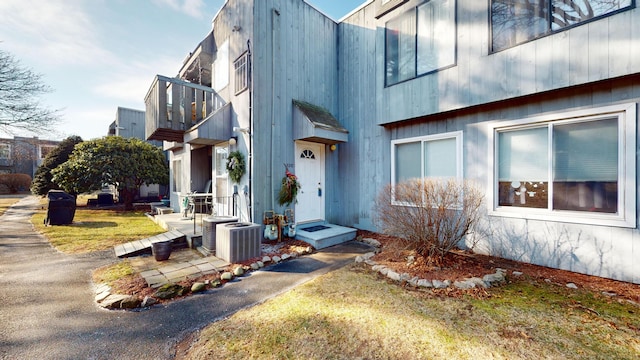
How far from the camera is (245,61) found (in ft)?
21.9

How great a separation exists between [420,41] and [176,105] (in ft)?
24.6

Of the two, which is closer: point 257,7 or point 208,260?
point 208,260

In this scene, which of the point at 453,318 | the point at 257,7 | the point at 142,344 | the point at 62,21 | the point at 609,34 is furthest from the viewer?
the point at 62,21

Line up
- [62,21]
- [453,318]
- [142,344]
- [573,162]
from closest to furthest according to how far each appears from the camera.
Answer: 1. [142,344]
2. [453,318]
3. [573,162]
4. [62,21]

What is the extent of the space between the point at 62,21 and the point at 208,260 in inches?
347

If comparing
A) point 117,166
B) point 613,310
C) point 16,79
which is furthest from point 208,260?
point 16,79

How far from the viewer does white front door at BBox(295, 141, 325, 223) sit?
7.16 meters

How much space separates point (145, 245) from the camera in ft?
18.6

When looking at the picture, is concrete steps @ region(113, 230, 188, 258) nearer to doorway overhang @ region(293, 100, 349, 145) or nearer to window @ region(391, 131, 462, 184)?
doorway overhang @ region(293, 100, 349, 145)

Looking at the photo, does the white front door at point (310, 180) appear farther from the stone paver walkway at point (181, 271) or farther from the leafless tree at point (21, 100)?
the leafless tree at point (21, 100)

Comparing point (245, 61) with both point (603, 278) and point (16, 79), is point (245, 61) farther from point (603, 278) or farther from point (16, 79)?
point (16, 79)

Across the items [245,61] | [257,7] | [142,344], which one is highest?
[257,7]

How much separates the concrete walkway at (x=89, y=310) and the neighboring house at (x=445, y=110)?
8.49 feet

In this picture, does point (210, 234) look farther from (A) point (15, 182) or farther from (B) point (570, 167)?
(A) point (15, 182)
